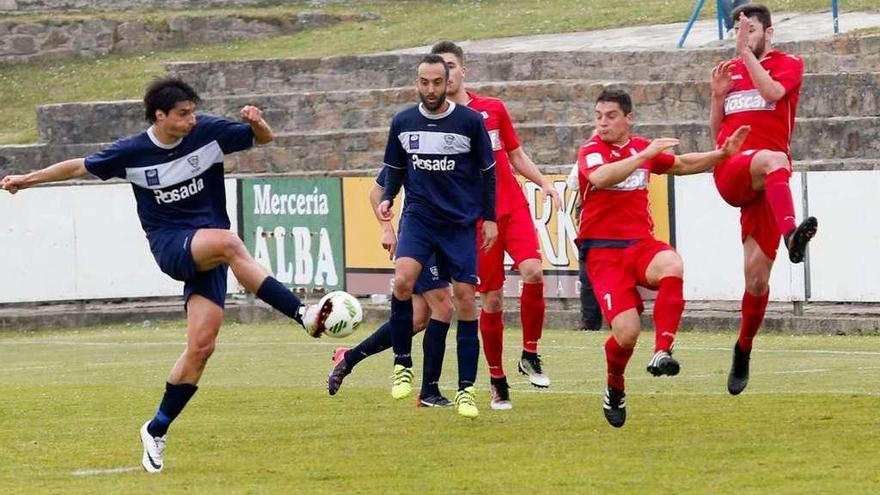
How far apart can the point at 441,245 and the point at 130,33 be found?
23451mm

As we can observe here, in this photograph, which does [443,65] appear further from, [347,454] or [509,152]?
[347,454]

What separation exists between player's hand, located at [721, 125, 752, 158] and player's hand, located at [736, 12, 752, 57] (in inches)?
42.8

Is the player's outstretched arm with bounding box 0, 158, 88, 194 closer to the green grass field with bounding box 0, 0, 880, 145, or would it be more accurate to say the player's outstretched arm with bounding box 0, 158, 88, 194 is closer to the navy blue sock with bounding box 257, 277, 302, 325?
the navy blue sock with bounding box 257, 277, 302, 325

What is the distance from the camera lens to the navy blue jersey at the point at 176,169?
10562mm

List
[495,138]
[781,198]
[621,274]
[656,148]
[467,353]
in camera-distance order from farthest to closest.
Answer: [495,138] < [467,353] < [781,198] < [621,274] < [656,148]

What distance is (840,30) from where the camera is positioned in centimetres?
2784

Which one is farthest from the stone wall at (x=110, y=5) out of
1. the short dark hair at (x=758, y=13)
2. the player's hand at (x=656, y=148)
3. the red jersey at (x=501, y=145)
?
the player's hand at (x=656, y=148)

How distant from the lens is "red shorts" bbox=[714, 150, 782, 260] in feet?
40.7

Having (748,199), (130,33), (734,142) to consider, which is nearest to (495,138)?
(748,199)

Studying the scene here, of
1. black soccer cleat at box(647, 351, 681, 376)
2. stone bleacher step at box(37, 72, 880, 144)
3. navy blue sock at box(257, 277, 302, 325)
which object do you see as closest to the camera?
black soccer cleat at box(647, 351, 681, 376)

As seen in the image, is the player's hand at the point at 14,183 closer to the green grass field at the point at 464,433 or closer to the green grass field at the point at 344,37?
the green grass field at the point at 464,433

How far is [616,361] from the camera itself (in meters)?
11.3

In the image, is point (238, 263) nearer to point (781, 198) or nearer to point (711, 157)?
point (711, 157)

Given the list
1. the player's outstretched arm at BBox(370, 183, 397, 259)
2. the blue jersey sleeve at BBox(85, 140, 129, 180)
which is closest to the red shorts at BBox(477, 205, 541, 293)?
the player's outstretched arm at BBox(370, 183, 397, 259)
